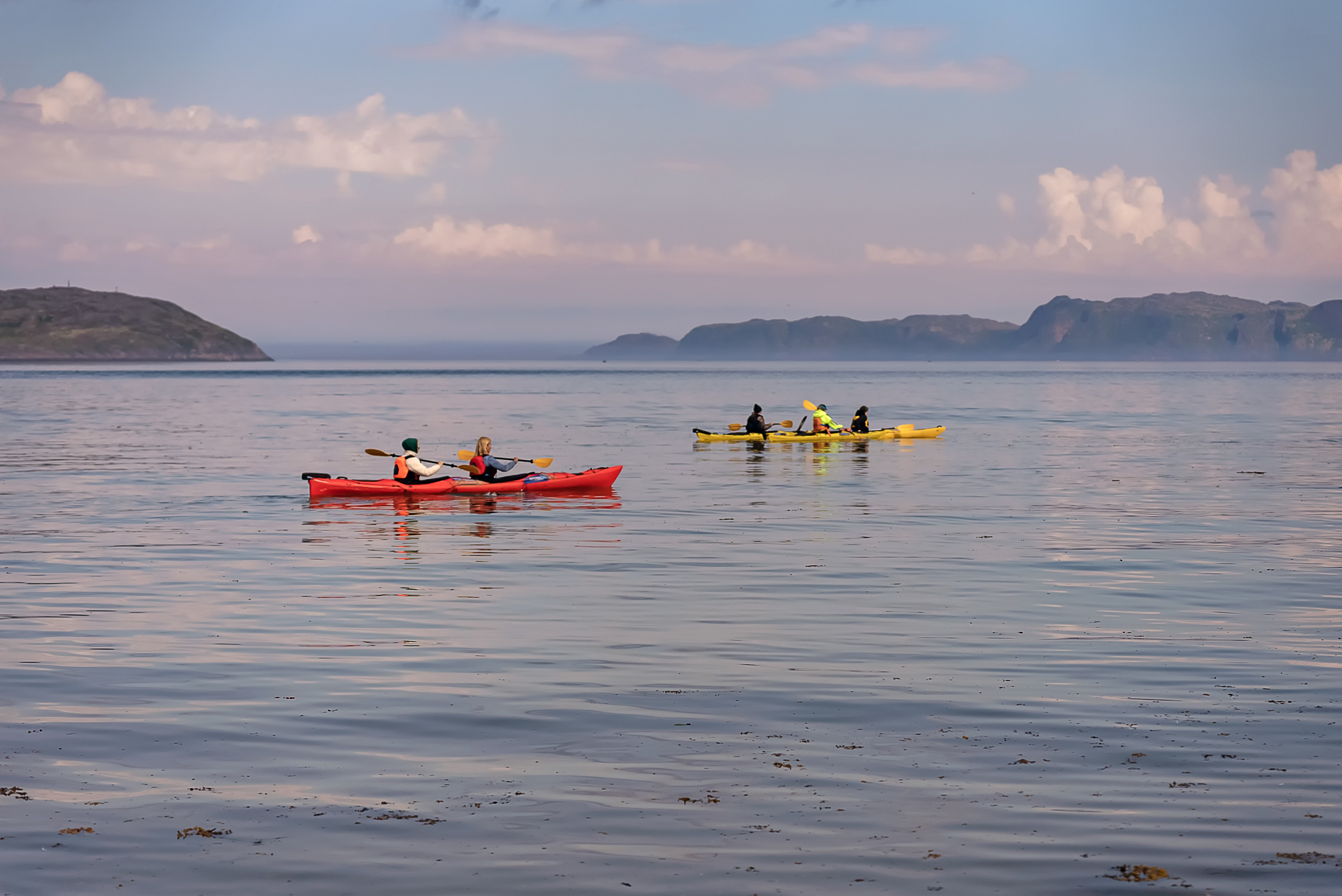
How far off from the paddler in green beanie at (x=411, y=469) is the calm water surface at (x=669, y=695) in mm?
667

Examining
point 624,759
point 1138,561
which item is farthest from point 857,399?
point 624,759

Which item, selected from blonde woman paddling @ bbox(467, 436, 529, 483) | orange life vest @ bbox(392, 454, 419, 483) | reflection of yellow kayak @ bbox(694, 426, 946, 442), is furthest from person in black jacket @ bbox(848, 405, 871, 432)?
orange life vest @ bbox(392, 454, 419, 483)

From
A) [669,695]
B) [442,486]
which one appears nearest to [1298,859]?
[669,695]

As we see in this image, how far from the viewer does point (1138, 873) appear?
8.29 m

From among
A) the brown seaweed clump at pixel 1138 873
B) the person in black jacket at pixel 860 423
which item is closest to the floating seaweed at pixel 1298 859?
the brown seaweed clump at pixel 1138 873

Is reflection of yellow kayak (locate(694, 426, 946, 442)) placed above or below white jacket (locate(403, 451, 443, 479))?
below

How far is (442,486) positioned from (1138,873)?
27.7 metres

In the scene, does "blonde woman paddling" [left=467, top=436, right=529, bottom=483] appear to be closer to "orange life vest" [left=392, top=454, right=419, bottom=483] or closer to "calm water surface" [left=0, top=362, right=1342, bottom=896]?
"calm water surface" [left=0, top=362, right=1342, bottom=896]

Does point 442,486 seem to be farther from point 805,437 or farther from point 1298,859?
point 1298,859

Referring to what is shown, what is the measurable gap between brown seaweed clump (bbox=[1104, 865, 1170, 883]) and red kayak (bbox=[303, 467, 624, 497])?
27.3 metres

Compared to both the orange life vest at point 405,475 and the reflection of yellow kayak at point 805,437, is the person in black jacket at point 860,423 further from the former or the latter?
the orange life vest at point 405,475

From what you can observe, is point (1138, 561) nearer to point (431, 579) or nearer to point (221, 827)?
point (431, 579)

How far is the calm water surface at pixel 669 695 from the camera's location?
8.66 meters

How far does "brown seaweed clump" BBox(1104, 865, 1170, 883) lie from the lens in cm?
821
